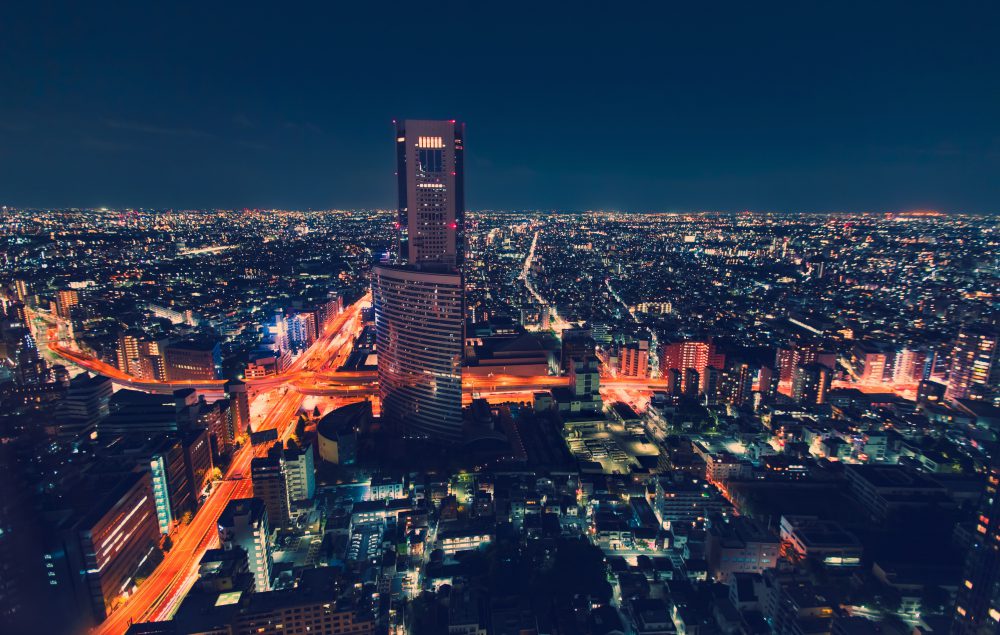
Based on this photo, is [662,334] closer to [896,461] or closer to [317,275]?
[896,461]

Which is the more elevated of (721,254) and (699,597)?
(721,254)

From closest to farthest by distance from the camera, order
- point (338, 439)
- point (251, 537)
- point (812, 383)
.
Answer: point (251, 537) < point (338, 439) < point (812, 383)

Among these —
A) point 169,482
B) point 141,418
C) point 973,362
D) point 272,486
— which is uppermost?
point 973,362

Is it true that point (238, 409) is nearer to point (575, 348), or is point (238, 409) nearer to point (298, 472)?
point (298, 472)

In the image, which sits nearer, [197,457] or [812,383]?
[197,457]

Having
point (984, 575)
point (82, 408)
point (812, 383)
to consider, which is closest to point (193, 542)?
point (82, 408)

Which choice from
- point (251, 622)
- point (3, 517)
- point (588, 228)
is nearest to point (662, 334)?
point (251, 622)
